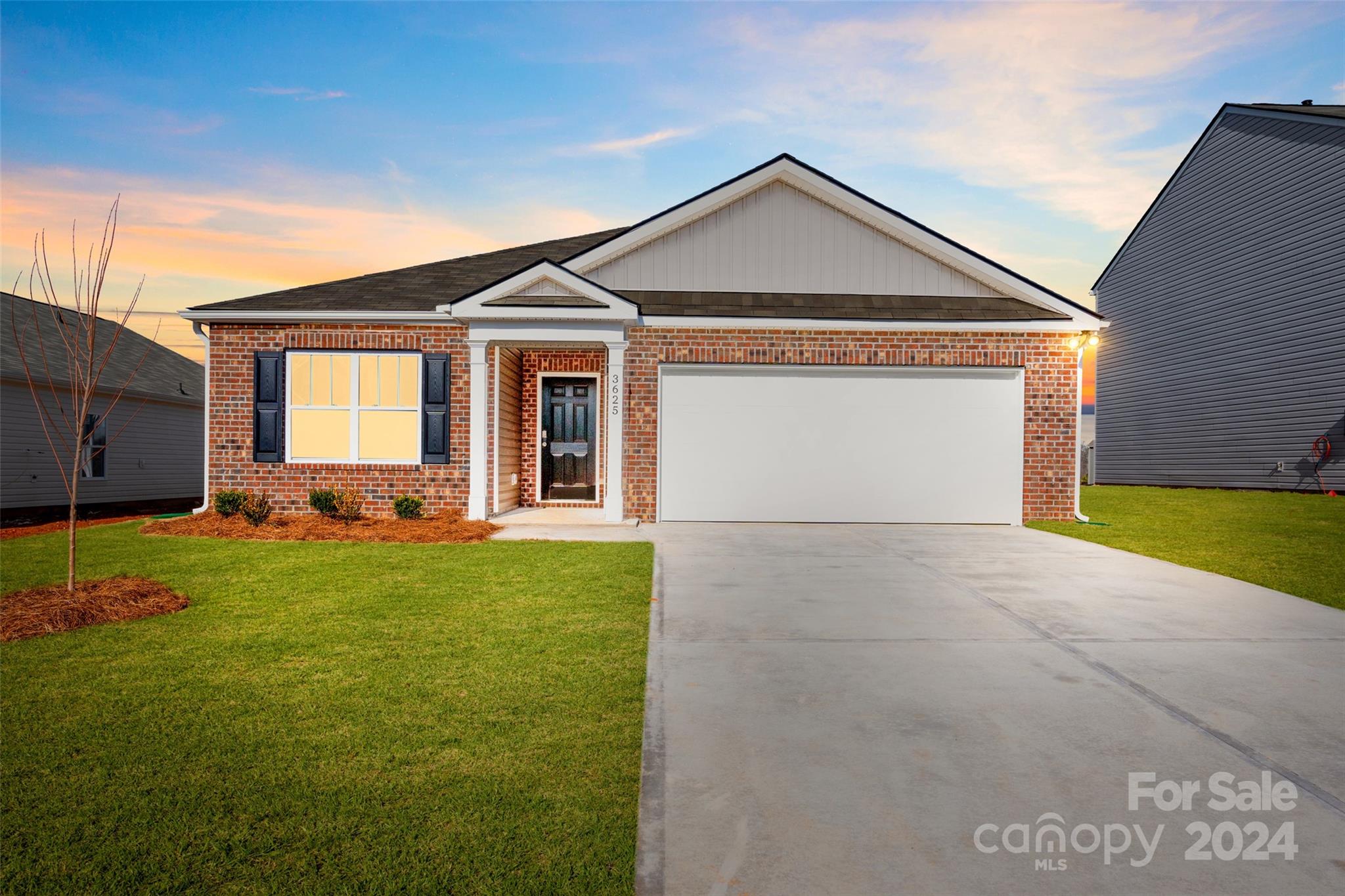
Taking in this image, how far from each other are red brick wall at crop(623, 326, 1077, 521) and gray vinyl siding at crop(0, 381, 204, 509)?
41.2 feet

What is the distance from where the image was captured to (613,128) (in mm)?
14555

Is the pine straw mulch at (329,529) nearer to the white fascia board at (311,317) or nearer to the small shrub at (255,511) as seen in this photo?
the small shrub at (255,511)

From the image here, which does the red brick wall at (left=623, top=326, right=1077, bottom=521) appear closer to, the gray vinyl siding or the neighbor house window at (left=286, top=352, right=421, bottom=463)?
the neighbor house window at (left=286, top=352, right=421, bottom=463)

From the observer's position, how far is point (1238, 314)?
2053 cm

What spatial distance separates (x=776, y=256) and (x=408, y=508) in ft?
24.3

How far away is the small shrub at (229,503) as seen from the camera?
11250mm

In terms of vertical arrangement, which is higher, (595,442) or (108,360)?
(108,360)

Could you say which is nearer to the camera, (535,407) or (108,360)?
(108,360)

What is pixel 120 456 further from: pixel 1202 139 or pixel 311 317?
pixel 1202 139

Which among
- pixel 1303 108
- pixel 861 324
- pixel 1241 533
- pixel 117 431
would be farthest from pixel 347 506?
pixel 1303 108

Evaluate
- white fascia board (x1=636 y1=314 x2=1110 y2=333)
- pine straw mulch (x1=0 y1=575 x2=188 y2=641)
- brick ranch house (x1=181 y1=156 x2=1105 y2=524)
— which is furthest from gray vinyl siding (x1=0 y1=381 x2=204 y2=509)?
white fascia board (x1=636 y1=314 x2=1110 y2=333)

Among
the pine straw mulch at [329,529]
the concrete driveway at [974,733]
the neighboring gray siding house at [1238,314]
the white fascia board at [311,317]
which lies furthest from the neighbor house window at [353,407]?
the neighboring gray siding house at [1238,314]

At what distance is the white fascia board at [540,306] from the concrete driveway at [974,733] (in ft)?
20.4

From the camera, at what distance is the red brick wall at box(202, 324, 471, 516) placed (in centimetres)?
1242
